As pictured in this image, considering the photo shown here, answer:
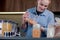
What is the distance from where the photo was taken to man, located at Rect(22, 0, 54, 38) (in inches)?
67.7

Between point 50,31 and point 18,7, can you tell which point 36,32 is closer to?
point 50,31

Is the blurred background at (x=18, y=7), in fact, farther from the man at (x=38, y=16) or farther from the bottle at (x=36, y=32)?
the bottle at (x=36, y=32)

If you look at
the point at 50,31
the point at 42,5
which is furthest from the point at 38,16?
the point at 50,31

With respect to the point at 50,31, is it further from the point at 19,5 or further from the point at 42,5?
the point at 19,5

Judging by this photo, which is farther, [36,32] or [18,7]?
[18,7]

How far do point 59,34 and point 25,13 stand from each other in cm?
36

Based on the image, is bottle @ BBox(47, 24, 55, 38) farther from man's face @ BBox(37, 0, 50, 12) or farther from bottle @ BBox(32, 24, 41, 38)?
man's face @ BBox(37, 0, 50, 12)

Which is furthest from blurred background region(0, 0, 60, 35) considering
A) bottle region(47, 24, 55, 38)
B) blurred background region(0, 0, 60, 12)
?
bottle region(47, 24, 55, 38)

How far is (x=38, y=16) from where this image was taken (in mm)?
1757

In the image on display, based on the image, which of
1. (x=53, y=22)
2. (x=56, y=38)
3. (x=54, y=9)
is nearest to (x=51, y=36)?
(x=56, y=38)

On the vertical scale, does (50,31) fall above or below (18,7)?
below

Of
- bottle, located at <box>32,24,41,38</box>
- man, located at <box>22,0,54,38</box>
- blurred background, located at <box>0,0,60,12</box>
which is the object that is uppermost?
blurred background, located at <box>0,0,60,12</box>

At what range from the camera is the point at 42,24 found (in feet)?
5.65

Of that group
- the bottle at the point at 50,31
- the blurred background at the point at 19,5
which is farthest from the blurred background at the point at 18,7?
the bottle at the point at 50,31
